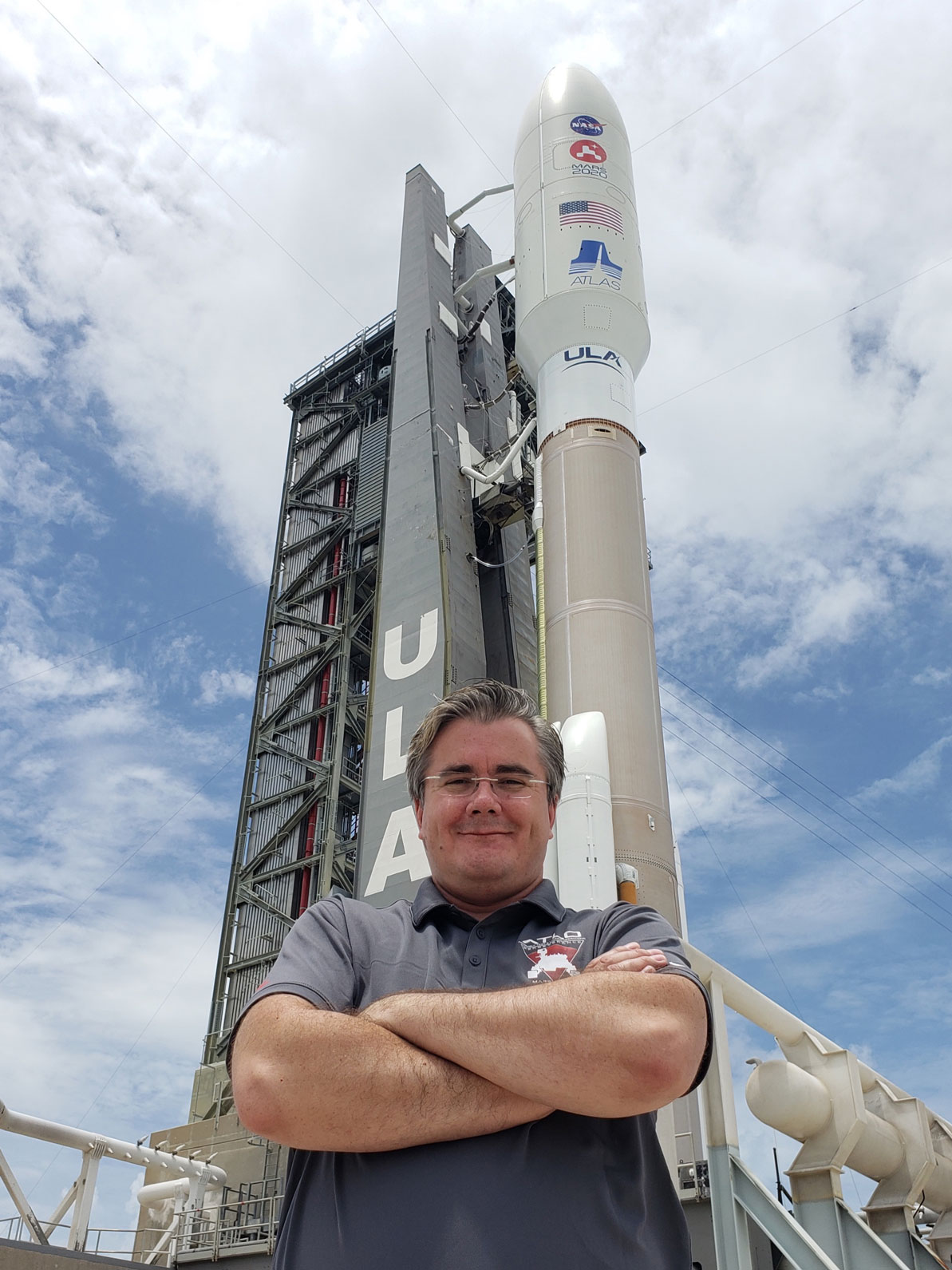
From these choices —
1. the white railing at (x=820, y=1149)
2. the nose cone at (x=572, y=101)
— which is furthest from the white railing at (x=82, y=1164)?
the nose cone at (x=572, y=101)

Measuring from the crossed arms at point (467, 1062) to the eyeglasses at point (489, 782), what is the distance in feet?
2.11

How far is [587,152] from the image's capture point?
15.9 meters

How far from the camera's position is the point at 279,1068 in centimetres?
208

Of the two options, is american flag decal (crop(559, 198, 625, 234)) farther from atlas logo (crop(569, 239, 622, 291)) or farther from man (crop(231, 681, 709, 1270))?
man (crop(231, 681, 709, 1270))

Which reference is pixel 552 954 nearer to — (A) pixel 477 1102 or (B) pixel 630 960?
(B) pixel 630 960

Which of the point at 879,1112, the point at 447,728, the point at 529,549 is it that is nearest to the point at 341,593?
the point at 529,549

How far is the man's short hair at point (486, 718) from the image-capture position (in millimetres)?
2803

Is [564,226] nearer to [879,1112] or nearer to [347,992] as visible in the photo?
[879,1112]

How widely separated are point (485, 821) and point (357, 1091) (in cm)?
79

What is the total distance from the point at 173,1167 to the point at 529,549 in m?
12.9

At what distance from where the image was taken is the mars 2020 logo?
233 cm

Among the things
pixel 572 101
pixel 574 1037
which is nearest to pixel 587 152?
pixel 572 101

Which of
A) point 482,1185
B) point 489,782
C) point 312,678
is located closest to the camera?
point 482,1185

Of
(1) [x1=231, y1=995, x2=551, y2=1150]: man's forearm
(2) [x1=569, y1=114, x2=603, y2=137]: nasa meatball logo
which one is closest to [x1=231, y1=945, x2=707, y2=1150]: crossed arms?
(1) [x1=231, y1=995, x2=551, y2=1150]: man's forearm
